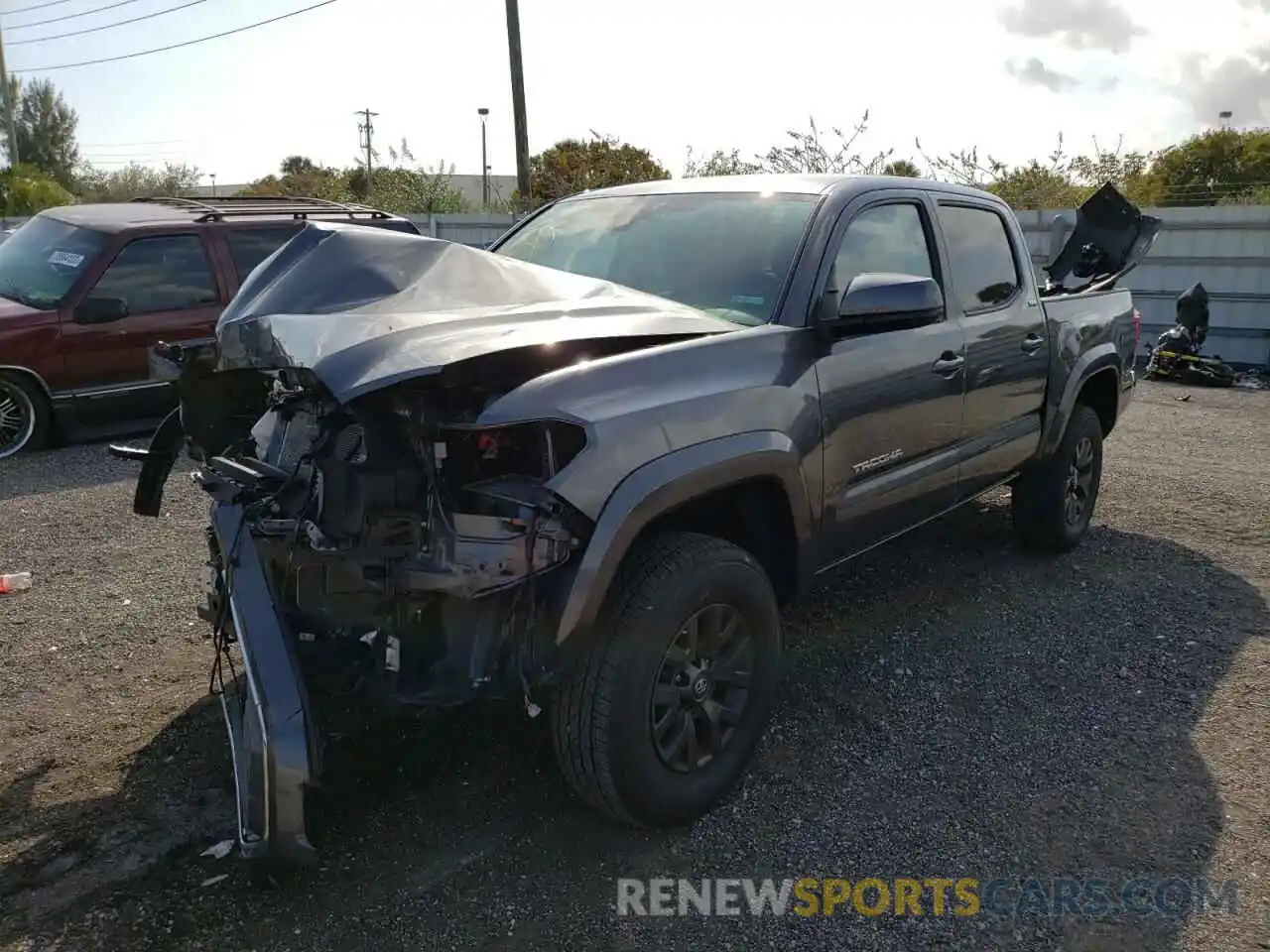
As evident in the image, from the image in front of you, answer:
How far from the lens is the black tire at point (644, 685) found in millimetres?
2805

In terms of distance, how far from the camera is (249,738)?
8.54 feet

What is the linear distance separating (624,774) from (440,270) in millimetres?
1604

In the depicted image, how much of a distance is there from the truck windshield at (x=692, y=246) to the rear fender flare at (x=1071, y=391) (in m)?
2.09

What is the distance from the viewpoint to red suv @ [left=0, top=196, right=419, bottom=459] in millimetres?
7590

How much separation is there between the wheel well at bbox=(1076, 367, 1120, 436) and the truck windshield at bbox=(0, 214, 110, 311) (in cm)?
693

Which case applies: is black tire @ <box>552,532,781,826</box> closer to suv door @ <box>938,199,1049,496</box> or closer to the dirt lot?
the dirt lot

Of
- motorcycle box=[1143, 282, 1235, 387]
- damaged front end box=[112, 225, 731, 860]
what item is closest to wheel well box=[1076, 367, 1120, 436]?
damaged front end box=[112, 225, 731, 860]

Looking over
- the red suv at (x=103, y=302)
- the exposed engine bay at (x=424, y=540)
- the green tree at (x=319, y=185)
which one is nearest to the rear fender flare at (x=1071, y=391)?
the exposed engine bay at (x=424, y=540)

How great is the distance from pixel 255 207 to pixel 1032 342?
673cm

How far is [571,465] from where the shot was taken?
265 cm

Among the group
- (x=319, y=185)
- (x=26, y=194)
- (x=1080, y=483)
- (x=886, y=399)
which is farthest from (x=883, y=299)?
(x=26, y=194)

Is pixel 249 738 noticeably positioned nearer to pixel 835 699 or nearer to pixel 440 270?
pixel 440 270

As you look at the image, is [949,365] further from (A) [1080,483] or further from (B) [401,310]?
Result: (B) [401,310]

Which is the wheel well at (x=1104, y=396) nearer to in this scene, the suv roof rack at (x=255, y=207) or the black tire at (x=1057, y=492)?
the black tire at (x=1057, y=492)
